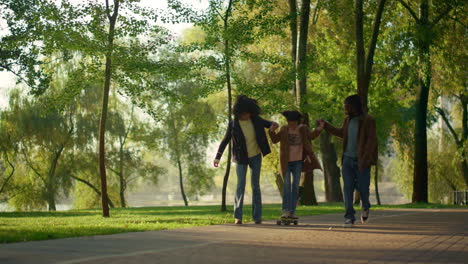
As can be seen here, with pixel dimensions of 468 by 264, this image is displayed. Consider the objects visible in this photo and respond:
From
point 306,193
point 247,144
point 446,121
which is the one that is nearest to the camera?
point 247,144

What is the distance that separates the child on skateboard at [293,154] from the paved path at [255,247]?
1.19 metres

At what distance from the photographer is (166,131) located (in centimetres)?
4441

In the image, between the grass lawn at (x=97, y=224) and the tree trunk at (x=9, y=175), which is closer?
the grass lawn at (x=97, y=224)

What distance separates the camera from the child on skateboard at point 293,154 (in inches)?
409

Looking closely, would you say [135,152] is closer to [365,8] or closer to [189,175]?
[189,175]

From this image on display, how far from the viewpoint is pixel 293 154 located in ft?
34.2

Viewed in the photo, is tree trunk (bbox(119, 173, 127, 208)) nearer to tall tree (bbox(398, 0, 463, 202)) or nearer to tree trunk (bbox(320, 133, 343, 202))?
tree trunk (bbox(320, 133, 343, 202))

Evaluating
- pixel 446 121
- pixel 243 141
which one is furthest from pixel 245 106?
pixel 446 121

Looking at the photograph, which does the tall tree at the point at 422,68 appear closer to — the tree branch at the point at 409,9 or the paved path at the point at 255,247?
the tree branch at the point at 409,9

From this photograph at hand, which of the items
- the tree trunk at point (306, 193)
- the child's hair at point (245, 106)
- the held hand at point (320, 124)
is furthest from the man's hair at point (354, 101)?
the tree trunk at point (306, 193)

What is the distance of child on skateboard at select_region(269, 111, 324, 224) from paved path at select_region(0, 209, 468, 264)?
119 cm

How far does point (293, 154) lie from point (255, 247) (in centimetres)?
390

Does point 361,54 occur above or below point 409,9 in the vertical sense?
below

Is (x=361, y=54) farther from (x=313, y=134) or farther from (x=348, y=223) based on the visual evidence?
(x=348, y=223)
